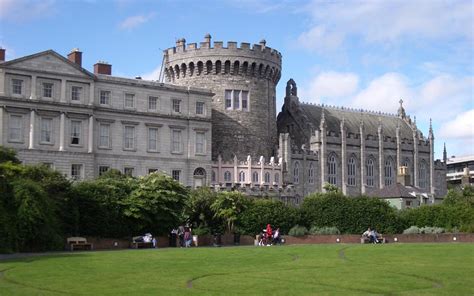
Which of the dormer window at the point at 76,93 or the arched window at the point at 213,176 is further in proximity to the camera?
the arched window at the point at 213,176

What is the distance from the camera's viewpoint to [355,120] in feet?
338

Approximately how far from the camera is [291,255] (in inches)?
1353

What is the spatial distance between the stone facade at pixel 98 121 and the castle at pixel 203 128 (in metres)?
0.10

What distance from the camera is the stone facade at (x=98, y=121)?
218 ft

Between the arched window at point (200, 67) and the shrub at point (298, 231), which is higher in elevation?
the arched window at point (200, 67)

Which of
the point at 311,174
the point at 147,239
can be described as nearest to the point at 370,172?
the point at 311,174

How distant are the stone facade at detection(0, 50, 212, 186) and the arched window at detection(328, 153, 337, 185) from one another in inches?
845

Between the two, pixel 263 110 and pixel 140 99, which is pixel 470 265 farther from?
pixel 263 110

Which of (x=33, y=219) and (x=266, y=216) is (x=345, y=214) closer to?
(x=266, y=216)

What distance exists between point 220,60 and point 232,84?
9.70 feet

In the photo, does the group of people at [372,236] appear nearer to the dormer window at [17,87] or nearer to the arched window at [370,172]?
the dormer window at [17,87]

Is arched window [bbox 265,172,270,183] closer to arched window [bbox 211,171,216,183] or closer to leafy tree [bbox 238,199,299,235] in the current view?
arched window [bbox 211,171,216,183]

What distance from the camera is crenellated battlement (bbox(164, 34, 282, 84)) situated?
82500 millimetres

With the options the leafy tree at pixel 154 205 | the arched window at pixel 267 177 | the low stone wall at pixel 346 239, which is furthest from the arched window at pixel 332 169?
the leafy tree at pixel 154 205
